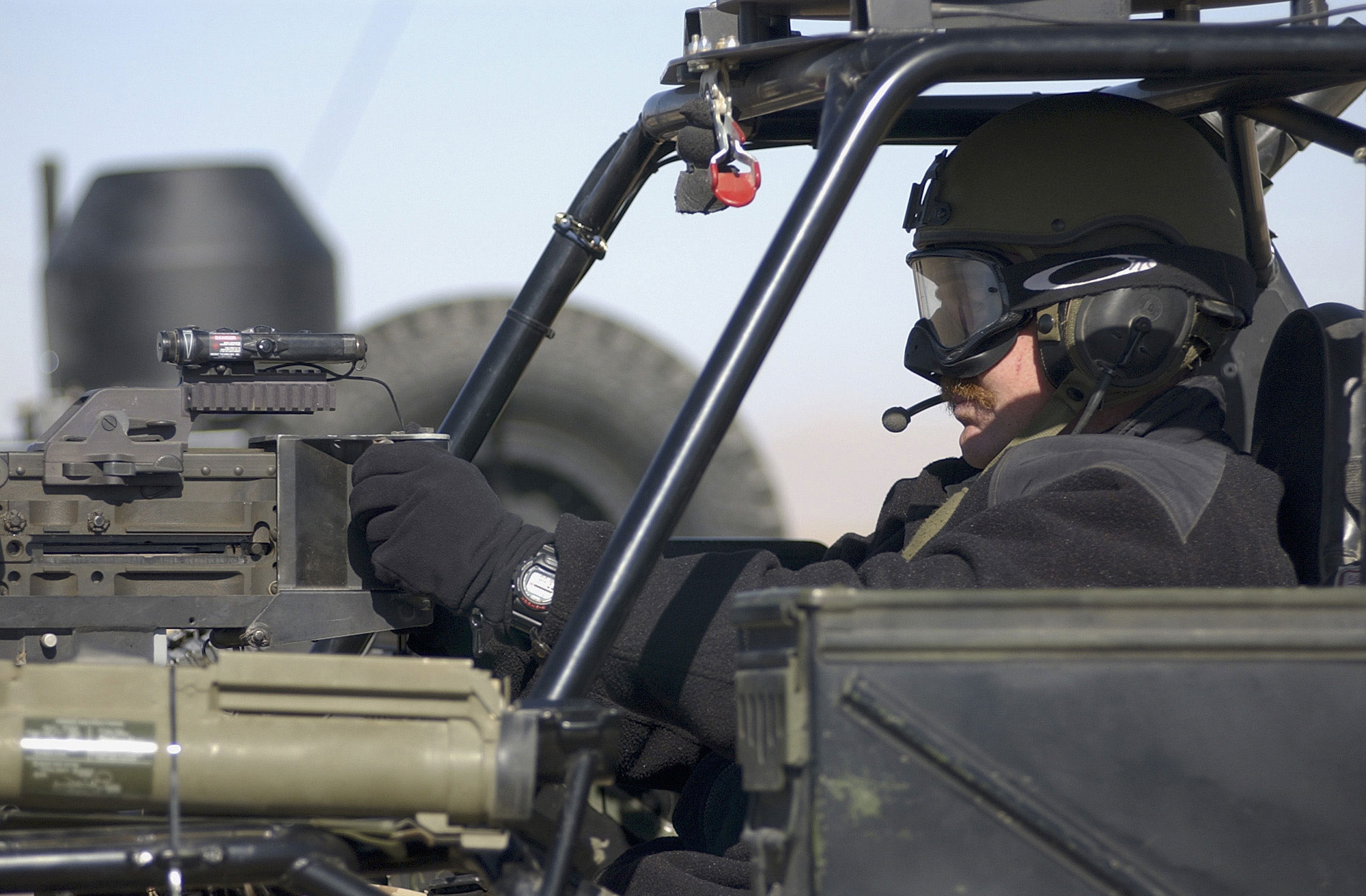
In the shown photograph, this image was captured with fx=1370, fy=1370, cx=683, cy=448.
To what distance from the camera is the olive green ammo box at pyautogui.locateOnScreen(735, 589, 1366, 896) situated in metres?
1.25

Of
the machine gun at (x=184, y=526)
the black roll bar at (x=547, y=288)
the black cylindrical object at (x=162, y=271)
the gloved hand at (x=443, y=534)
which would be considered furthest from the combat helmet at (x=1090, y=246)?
the black cylindrical object at (x=162, y=271)

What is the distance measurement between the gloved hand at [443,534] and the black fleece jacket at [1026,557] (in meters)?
0.09

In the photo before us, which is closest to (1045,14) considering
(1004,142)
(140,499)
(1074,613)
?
(1004,142)

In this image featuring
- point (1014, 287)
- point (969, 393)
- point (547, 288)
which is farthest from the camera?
point (547, 288)

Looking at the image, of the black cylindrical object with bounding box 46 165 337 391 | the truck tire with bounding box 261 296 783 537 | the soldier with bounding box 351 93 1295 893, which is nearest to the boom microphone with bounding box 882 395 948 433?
the soldier with bounding box 351 93 1295 893

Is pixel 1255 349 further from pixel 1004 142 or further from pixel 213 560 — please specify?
pixel 213 560

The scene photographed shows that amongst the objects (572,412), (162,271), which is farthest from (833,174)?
(162,271)

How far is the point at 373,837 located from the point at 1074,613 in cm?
73

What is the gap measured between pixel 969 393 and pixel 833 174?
808 mm

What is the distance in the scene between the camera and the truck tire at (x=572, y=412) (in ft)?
17.4

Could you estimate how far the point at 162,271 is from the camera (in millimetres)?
6633

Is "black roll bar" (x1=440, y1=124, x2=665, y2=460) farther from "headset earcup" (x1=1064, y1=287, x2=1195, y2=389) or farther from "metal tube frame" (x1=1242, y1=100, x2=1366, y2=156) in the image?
"metal tube frame" (x1=1242, y1=100, x2=1366, y2=156)

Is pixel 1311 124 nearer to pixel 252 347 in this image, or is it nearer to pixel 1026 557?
pixel 1026 557

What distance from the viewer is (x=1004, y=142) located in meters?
2.12
